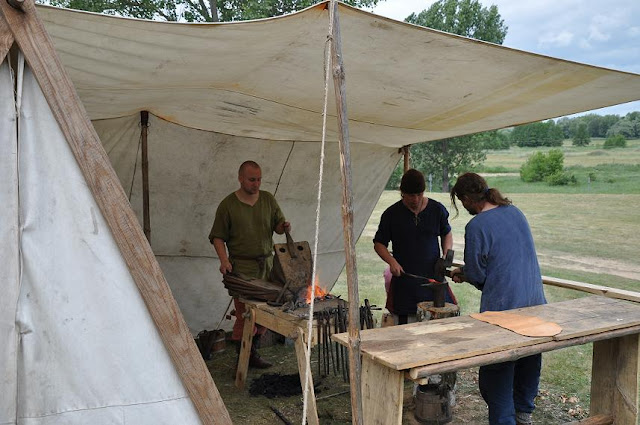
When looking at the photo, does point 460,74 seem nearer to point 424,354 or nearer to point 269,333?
point 424,354

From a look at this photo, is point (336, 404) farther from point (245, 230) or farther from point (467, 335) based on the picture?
point (467, 335)

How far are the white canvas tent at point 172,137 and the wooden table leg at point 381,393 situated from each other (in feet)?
2.69

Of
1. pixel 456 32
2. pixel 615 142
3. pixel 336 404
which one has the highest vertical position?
pixel 456 32

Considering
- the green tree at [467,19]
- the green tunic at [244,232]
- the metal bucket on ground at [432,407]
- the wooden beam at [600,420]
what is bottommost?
the metal bucket on ground at [432,407]

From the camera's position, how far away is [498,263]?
3.11m

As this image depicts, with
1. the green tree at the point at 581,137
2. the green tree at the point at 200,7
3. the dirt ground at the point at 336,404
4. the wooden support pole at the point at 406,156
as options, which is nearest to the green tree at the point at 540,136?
the green tree at the point at 581,137

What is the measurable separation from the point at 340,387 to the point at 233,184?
230 cm

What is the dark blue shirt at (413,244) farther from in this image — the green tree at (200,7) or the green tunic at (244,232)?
the green tree at (200,7)

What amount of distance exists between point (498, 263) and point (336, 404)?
6.20 ft

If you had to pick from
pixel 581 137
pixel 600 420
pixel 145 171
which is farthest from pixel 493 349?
pixel 581 137

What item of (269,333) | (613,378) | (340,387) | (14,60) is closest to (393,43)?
(14,60)

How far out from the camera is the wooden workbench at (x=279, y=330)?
3490mm

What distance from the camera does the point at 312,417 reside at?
11.4 feet

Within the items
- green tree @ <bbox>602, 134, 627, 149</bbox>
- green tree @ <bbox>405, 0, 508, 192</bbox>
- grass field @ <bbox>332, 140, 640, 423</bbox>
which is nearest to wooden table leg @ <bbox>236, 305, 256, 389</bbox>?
grass field @ <bbox>332, 140, 640, 423</bbox>
